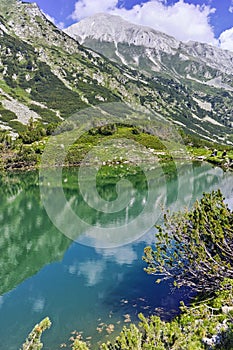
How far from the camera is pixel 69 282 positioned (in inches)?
955

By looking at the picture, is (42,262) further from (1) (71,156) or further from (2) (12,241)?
(1) (71,156)

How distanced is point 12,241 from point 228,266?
1009 inches

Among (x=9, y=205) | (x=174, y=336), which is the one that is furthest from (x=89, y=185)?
(x=174, y=336)

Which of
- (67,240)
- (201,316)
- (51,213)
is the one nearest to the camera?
(201,316)

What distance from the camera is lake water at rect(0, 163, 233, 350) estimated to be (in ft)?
59.6

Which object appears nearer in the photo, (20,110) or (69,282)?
(69,282)

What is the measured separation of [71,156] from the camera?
10544 cm

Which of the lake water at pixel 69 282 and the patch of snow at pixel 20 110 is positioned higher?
the patch of snow at pixel 20 110

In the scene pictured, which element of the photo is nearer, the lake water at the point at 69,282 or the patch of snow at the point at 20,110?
the lake water at the point at 69,282

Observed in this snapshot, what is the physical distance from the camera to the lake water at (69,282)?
1817cm

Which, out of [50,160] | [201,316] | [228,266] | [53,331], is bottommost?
[53,331]

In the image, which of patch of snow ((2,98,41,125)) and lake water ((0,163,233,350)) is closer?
lake water ((0,163,233,350))

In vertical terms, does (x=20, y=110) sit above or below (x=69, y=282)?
above

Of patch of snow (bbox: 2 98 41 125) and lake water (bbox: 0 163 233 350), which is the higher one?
patch of snow (bbox: 2 98 41 125)
